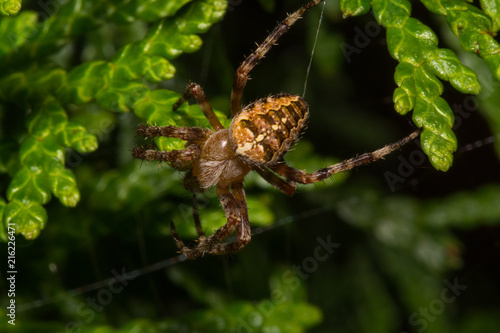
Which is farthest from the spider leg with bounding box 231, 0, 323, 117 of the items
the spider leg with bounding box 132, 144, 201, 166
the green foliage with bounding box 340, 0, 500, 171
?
the green foliage with bounding box 340, 0, 500, 171

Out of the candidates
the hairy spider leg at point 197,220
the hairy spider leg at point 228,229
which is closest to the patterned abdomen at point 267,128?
the hairy spider leg at point 228,229

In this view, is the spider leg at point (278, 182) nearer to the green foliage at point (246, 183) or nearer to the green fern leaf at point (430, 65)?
the green foliage at point (246, 183)

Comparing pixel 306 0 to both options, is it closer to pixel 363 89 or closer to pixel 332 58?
pixel 332 58

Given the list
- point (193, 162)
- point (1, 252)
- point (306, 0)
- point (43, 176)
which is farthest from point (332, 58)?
point (1, 252)

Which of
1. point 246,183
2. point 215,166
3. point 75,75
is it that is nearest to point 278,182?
point 246,183

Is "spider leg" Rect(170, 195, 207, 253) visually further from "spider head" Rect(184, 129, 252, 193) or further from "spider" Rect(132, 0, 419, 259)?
"spider head" Rect(184, 129, 252, 193)

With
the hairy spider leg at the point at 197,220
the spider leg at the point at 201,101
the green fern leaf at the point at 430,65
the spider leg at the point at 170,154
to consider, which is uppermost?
the green fern leaf at the point at 430,65
